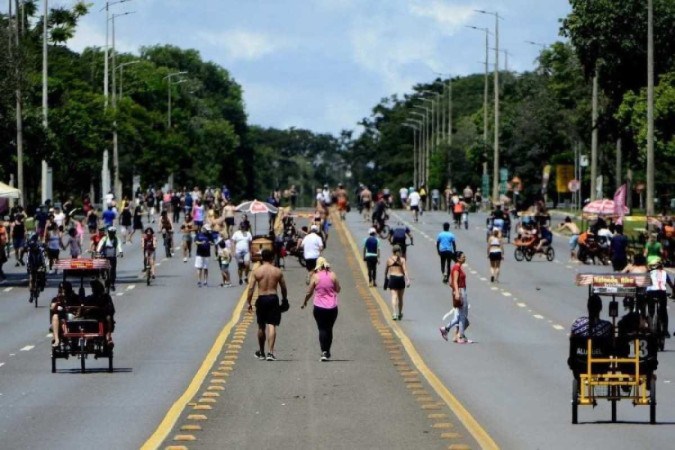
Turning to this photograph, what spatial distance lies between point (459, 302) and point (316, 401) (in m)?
12.0

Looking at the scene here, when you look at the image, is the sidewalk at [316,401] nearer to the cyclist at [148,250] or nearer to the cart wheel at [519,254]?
the cyclist at [148,250]

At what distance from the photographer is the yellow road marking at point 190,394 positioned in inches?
800

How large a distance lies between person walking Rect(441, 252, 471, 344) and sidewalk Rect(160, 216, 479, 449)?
3.87ft

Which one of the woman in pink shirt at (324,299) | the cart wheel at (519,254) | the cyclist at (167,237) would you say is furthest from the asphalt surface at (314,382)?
the cyclist at (167,237)

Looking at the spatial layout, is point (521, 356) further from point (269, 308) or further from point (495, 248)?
point (495, 248)

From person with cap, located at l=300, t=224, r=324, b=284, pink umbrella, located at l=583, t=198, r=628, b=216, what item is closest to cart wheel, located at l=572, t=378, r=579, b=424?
person with cap, located at l=300, t=224, r=324, b=284

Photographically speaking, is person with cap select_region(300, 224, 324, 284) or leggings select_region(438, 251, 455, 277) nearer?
person with cap select_region(300, 224, 324, 284)

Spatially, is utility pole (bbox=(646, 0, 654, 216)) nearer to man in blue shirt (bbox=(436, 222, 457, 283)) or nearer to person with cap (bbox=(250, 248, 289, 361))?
man in blue shirt (bbox=(436, 222, 457, 283))

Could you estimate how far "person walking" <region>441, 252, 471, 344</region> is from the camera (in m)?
36.3

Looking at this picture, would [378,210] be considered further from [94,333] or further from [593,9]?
[94,333]

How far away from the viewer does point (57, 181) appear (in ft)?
341

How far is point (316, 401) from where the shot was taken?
24547 mm

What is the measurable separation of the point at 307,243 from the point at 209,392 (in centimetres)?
2831

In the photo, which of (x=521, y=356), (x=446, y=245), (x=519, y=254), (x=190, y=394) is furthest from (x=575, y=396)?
(x=519, y=254)
